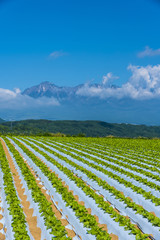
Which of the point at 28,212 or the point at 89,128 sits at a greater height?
the point at 89,128

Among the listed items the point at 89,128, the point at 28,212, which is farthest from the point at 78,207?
the point at 89,128

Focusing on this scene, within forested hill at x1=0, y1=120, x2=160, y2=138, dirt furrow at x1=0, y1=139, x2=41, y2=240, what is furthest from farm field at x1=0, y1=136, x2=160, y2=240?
forested hill at x1=0, y1=120, x2=160, y2=138

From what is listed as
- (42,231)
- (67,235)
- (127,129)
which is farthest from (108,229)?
(127,129)

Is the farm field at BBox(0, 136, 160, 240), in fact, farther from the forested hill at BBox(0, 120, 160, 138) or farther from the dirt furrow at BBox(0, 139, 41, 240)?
the forested hill at BBox(0, 120, 160, 138)

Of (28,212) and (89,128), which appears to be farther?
(89,128)

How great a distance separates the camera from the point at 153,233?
5.73m

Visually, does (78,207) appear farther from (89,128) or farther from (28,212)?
(89,128)

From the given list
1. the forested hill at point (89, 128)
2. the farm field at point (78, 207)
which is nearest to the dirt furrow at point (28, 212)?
the farm field at point (78, 207)

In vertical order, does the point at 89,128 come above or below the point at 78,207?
above

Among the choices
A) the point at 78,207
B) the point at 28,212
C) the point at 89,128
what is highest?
the point at 89,128

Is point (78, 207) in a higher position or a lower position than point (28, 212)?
higher

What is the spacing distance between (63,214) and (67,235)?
107cm

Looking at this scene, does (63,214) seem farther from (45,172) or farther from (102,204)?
(45,172)

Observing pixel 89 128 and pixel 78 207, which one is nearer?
pixel 78 207
